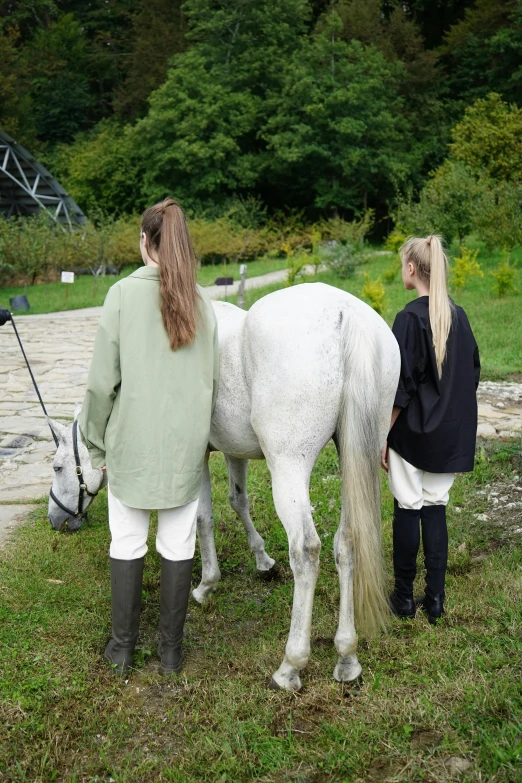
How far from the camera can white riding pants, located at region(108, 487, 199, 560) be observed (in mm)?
3008

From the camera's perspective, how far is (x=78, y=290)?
709 inches

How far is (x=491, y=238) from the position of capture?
1557 centimetres

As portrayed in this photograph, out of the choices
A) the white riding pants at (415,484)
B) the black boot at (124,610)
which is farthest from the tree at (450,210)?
the black boot at (124,610)

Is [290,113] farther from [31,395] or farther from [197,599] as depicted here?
[197,599]

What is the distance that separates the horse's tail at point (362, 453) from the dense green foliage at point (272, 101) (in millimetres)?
27287

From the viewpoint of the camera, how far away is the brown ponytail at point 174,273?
9.20 feet

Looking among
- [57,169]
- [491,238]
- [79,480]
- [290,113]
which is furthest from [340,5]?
[79,480]

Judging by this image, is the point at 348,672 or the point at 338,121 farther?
the point at 338,121

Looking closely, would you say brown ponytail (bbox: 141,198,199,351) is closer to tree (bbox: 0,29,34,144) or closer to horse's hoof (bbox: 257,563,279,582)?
horse's hoof (bbox: 257,563,279,582)

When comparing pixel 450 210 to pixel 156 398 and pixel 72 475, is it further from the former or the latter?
pixel 156 398

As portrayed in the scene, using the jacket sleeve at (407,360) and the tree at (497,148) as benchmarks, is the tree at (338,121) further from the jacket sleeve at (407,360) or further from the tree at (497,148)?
the jacket sleeve at (407,360)

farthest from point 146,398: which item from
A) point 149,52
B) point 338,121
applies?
point 149,52

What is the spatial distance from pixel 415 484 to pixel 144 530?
4.20 ft

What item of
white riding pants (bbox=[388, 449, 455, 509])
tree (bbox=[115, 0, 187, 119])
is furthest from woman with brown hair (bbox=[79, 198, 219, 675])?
tree (bbox=[115, 0, 187, 119])
